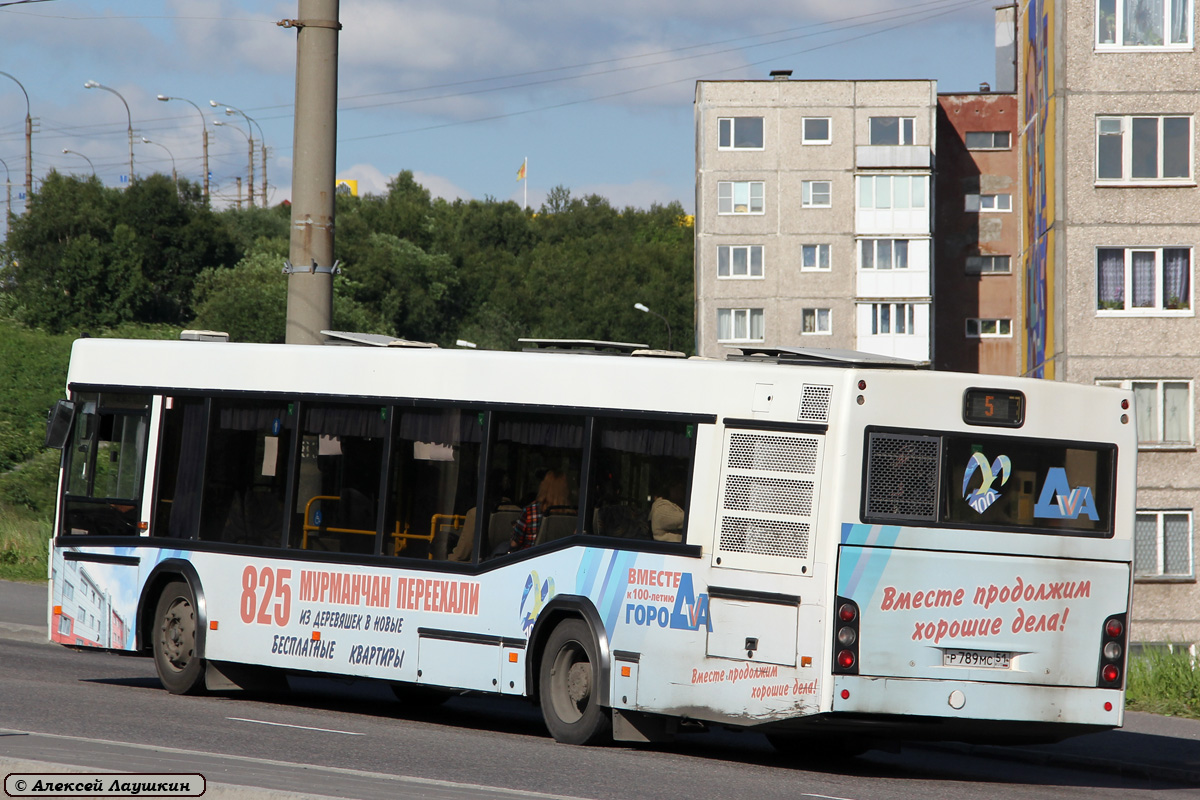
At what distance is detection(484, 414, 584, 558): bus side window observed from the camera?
38.7 ft

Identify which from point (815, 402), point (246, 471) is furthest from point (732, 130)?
point (815, 402)

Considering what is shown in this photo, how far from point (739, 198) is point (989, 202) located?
39.2 feet

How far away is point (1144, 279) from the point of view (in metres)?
38.2

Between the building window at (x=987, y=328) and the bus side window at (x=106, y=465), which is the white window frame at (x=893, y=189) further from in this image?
the bus side window at (x=106, y=465)

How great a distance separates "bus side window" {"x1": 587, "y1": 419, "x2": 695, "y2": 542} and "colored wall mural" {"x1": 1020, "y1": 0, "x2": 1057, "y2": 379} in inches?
1155

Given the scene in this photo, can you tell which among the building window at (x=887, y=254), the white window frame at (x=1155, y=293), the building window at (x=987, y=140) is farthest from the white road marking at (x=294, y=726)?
the building window at (x=987, y=140)

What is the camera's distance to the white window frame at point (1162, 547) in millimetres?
39469

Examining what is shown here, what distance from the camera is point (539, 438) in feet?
39.4

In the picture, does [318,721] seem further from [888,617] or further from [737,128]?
[737,128]

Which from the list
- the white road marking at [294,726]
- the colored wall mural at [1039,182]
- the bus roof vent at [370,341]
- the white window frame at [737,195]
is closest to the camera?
the white road marking at [294,726]

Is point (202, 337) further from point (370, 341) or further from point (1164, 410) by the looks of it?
point (1164, 410)

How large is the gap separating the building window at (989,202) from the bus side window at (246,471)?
6917 cm

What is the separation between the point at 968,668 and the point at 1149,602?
30.7m

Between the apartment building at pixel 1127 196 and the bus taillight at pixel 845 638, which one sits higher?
the apartment building at pixel 1127 196
